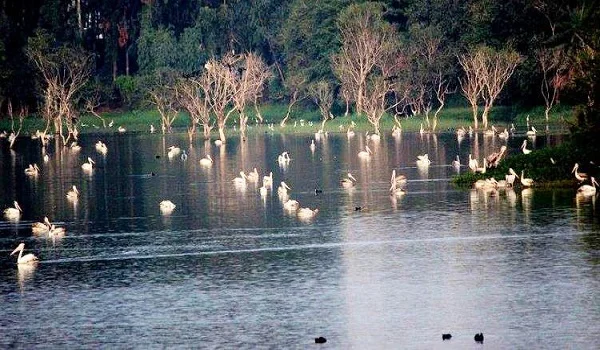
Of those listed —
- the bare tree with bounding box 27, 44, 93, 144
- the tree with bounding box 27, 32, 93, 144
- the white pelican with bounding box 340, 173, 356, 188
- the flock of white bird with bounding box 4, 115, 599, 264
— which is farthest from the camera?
the tree with bounding box 27, 32, 93, 144

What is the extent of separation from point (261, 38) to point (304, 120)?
532 inches

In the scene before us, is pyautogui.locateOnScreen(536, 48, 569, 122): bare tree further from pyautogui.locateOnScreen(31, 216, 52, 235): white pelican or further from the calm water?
pyautogui.locateOnScreen(31, 216, 52, 235): white pelican

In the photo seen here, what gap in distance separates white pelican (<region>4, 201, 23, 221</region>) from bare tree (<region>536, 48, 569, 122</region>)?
1872 inches

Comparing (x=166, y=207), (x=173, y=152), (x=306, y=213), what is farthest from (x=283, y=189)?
(x=173, y=152)

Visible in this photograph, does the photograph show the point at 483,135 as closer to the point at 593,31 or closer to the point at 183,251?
the point at 593,31

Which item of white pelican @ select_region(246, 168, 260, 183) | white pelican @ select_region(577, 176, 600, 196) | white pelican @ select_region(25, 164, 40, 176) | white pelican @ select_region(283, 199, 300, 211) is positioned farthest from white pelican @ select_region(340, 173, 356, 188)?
white pelican @ select_region(25, 164, 40, 176)

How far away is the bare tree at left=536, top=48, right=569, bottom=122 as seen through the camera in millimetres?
94438

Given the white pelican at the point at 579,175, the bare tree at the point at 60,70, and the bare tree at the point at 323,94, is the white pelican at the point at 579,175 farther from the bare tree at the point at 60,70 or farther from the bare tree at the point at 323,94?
the bare tree at the point at 323,94

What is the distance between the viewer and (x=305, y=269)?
38.2 metres

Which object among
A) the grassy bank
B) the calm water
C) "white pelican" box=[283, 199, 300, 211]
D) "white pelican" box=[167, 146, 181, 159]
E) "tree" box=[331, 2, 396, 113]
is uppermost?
"tree" box=[331, 2, 396, 113]

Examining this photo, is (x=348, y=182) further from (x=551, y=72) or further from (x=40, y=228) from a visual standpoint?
(x=551, y=72)

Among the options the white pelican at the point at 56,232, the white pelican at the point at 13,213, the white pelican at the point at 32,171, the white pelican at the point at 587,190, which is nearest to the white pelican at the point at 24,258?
the white pelican at the point at 56,232

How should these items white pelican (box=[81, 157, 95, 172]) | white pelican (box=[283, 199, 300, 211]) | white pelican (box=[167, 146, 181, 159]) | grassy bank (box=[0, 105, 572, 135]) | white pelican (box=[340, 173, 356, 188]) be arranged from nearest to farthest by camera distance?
white pelican (box=[283, 199, 300, 211]), white pelican (box=[340, 173, 356, 188]), white pelican (box=[81, 157, 95, 172]), white pelican (box=[167, 146, 181, 159]), grassy bank (box=[0, 105, 572, 135])

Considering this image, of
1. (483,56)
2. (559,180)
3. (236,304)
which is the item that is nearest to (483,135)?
(483,56)
